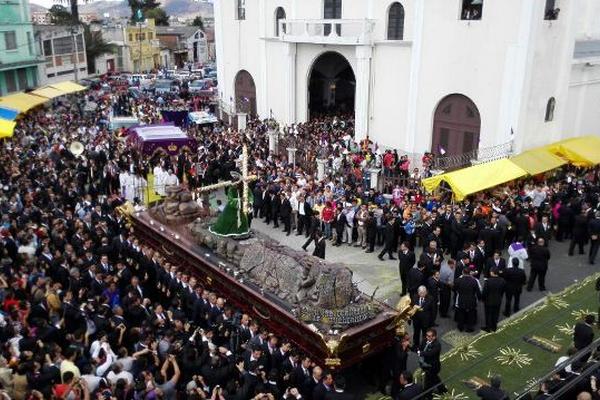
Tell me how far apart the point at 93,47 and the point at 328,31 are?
1419 inches

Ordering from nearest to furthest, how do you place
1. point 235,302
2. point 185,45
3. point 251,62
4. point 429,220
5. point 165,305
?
point 235,302 < point 165,305 < point 429,220 < point 251,62 < point 185,45

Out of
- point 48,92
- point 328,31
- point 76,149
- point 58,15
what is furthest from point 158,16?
point 76,149

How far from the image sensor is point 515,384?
9.34 meters

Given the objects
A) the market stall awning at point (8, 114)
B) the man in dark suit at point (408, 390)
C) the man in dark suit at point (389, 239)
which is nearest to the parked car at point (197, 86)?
the market stall awning at point (8, 114)

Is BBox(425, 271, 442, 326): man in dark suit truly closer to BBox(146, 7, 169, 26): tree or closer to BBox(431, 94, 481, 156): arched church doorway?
BBox(431, 94, 481, 156): arched church doorway

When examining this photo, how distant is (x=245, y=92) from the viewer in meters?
31.7

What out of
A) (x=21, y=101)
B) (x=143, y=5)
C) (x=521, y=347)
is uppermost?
(x=143, y=5)

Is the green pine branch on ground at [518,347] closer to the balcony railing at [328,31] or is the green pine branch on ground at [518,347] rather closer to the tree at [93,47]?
the balcony railing at [328,31]

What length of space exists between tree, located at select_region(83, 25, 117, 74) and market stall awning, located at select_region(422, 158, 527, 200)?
4511 centimetres

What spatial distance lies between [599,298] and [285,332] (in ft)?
23.6

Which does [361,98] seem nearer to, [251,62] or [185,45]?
[251,62]

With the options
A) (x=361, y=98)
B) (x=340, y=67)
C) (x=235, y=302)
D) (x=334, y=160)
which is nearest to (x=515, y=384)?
(x=235, y=302)

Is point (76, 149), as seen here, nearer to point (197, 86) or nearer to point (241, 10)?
point (241, 10)

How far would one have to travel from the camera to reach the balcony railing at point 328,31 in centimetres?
2322
